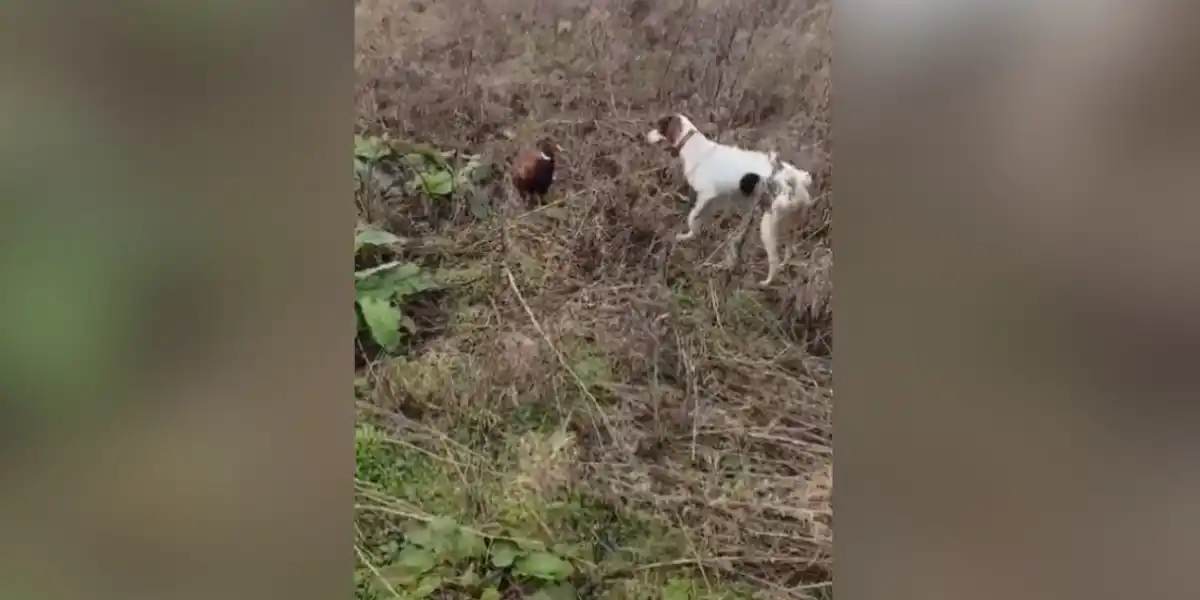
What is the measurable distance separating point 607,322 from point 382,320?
1.04ft

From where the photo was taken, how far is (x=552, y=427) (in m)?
1.21

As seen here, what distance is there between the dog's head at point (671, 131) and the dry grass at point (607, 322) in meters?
0.01

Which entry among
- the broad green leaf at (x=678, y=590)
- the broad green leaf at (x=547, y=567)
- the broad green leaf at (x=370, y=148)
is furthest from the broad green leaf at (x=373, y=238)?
the broad green leaf at (x=678, y=590)

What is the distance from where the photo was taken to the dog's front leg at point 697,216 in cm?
120

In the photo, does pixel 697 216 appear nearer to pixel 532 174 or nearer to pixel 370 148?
pixel 532 174

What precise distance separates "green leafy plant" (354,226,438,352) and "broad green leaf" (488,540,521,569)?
319 millimetres

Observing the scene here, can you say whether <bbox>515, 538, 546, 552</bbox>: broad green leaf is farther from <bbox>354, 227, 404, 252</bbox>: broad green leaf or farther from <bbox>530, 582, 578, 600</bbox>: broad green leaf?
<bbox>354, 227, 404, 252</bbox>: broad green leaf

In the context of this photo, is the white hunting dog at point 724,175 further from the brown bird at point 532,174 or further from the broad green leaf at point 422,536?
the broad green leaf at point 422,536

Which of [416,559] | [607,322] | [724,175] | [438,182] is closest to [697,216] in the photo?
[724,175]

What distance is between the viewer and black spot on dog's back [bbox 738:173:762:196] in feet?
3.92

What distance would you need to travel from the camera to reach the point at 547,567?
1212mm
